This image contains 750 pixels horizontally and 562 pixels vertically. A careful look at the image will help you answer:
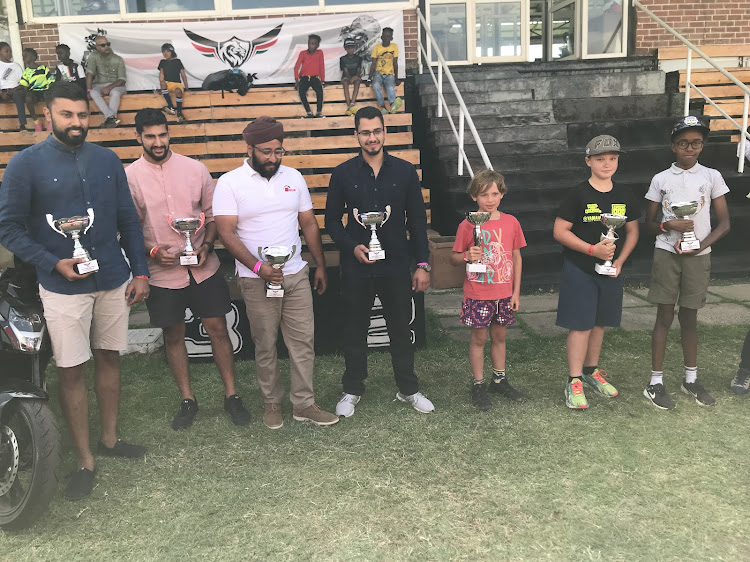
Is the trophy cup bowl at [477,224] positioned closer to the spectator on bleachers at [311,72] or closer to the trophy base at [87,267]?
the trophy base at [87,267]

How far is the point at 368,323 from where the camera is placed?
3.84 metres

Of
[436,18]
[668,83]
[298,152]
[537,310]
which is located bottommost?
[537,310]

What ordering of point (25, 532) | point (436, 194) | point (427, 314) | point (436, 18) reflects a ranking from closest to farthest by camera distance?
point (25, 532) → point (427, 314) → point (436, 194) → point (436, 18)

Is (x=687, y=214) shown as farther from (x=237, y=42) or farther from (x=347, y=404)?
(x=237, y=42)

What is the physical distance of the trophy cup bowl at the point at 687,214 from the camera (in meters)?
3.54

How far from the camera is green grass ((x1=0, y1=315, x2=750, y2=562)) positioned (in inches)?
97.6

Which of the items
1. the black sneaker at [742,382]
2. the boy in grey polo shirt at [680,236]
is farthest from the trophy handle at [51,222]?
the black sneaker at [742,382]

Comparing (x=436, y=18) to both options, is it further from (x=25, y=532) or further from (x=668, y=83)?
(x=25, y=532)

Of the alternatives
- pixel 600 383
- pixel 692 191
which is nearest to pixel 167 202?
pixel 600 383

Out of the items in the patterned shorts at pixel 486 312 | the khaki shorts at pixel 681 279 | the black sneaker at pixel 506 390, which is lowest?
the black sneaker at pixel 506 390

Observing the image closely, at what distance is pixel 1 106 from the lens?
9.72m

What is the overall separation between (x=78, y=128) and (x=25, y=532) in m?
1.87

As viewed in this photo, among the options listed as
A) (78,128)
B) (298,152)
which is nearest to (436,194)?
(298,152)

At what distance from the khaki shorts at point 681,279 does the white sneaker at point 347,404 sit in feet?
6.49
